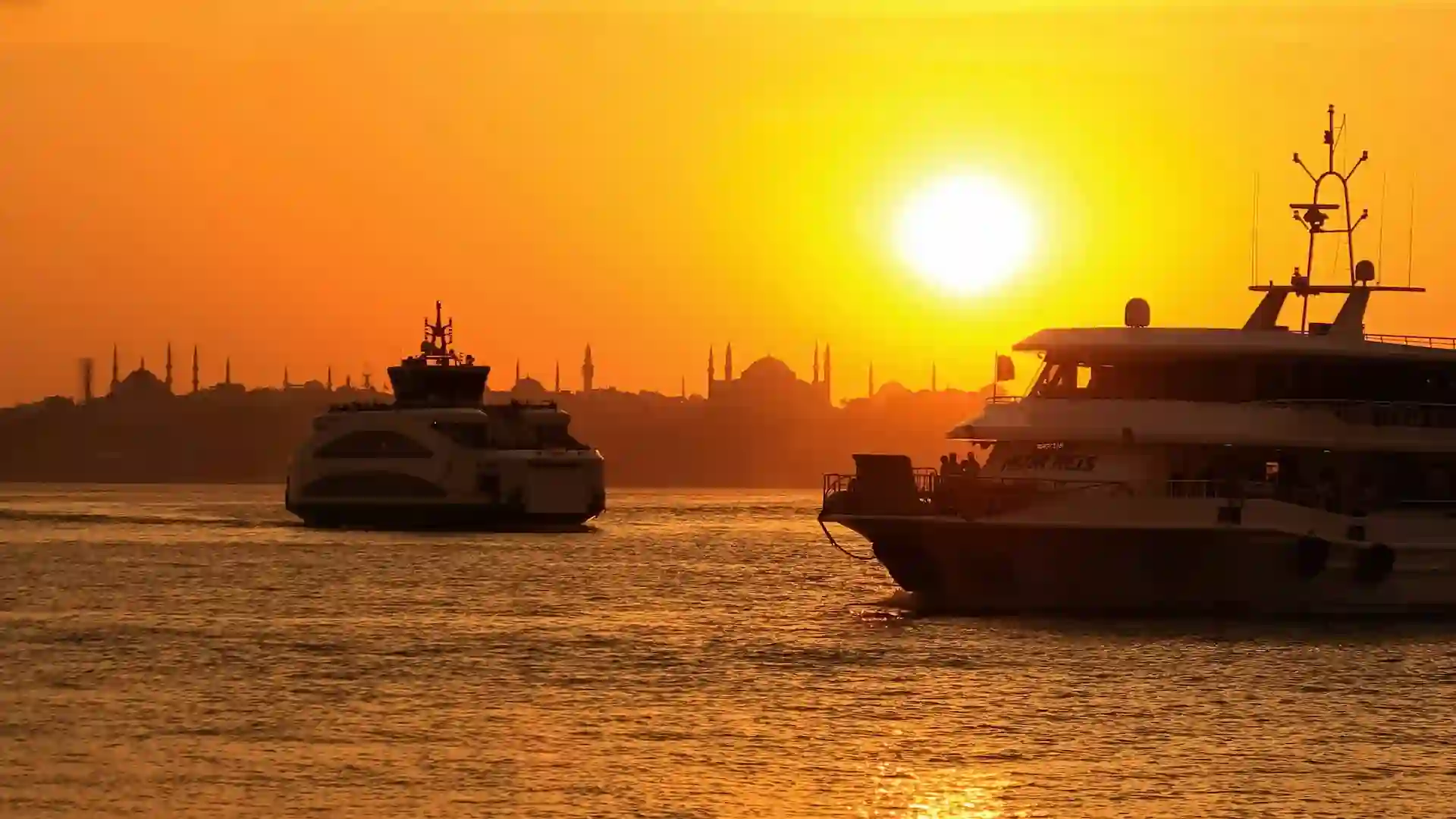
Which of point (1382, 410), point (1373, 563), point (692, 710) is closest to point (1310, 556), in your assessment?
point (1373, 563)

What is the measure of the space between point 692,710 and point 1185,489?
639 inches

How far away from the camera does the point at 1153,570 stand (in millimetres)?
53531

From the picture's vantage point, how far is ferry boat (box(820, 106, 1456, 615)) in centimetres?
5350

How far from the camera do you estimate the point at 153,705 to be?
→ 43875 mm

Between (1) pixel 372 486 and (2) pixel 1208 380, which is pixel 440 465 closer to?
(1) pixel 372 486

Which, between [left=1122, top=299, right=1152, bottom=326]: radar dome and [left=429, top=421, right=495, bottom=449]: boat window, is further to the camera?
[left=429, top=421, right=495, bottom=449]: boat window

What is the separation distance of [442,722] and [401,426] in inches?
3255

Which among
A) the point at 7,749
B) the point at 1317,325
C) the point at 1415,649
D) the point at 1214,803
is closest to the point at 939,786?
the point at 1214,803

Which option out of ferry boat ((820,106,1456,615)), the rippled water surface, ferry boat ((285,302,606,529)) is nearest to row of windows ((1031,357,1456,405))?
ferry boat ((820,106,1456,615))

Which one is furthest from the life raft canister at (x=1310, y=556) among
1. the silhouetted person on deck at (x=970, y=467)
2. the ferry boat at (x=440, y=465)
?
the ferry boat at (x=440, y=465)

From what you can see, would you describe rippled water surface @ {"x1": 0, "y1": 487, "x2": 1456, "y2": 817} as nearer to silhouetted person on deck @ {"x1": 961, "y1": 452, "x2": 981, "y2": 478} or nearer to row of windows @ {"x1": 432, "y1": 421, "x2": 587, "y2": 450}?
silhouetted person on deck @ {"x1": 961, "y1": 452, "x2": 981, "y2": 478}

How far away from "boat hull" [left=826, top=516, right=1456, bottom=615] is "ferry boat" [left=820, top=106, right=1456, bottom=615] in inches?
1.9

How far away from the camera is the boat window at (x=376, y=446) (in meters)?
122

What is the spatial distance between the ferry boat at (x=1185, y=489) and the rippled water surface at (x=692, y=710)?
1.26 m
